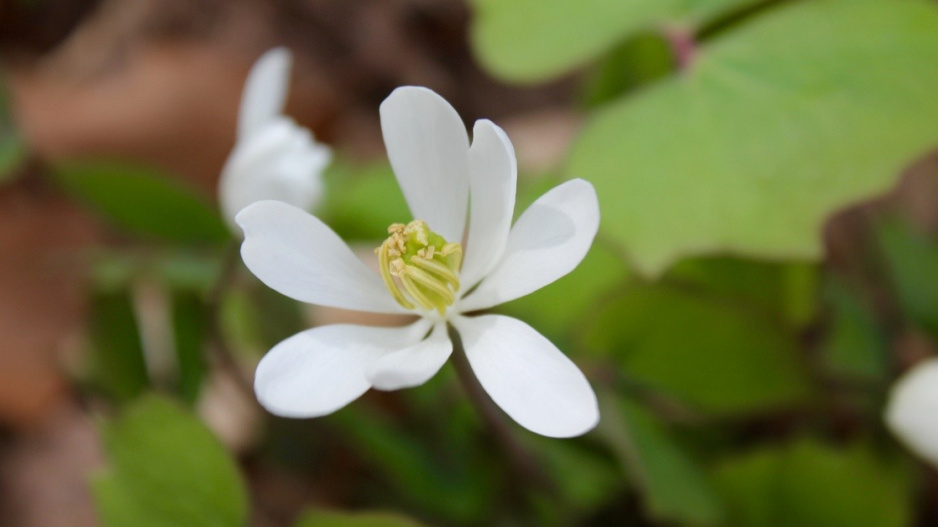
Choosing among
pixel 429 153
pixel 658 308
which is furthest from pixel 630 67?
pixel 429 153

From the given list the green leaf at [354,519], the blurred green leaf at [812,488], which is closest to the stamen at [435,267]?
the green leaf at [354,519]

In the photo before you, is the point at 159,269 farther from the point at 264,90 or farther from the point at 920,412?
the point at 920,412

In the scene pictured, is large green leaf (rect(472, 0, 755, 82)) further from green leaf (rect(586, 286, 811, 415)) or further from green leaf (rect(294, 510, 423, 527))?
green leaf (rect(294, 510, 423, 527))

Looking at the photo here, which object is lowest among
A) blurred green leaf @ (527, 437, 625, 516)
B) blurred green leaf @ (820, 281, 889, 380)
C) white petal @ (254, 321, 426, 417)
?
blurred green leaf @ (527, 437, 625, 516)

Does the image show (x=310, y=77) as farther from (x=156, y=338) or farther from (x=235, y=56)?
(x=156, y=338)

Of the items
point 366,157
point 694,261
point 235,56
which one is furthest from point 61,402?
point 694,261

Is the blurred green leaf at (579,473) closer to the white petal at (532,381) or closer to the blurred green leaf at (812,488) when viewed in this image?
the blurred green leaf at (812,488)

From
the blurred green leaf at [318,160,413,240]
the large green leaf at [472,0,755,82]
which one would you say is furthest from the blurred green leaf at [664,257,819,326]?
the blurred green leaf at [318,160,413,240]
